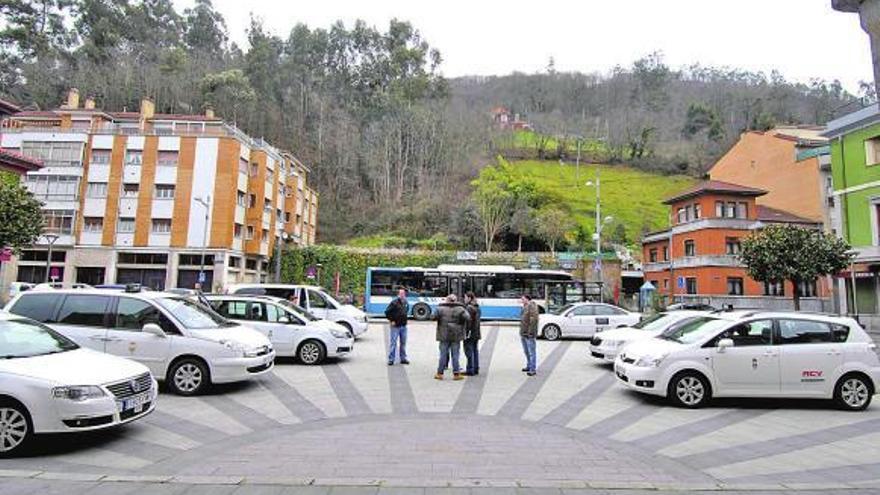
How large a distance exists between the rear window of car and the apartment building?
3317cm

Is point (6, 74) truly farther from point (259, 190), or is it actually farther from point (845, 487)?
point (845, 487)

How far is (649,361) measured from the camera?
29.9 feet

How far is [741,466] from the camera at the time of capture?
6.10 meters

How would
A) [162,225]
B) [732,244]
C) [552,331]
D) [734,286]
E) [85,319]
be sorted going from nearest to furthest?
[85,319], [552,331], [734,286], [732,244], [162,225]

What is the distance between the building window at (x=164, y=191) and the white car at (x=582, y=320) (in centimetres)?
3448

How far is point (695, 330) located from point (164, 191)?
42.8 meters

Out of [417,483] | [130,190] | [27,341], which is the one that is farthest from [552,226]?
[417,483]

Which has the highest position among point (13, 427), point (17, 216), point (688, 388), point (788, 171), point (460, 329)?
point (788, 171)

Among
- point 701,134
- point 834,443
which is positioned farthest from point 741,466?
point 701,134

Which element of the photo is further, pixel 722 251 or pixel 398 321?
pixel 722 251

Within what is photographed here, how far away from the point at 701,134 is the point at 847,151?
6131 cm

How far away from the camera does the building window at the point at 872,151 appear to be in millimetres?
26328

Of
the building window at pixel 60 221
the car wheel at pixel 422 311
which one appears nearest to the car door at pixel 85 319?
the car wheel at pixel 422 311

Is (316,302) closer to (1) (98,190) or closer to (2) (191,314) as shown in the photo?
(2) (191,314)
